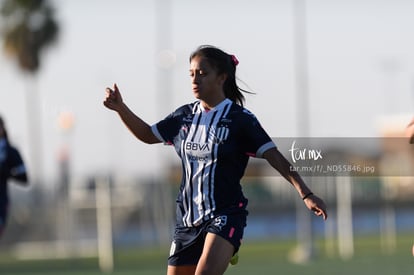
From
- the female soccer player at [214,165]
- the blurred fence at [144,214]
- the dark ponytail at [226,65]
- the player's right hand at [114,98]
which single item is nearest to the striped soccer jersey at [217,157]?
the female soccer player at [214,165]

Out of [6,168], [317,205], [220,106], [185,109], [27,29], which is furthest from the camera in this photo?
[27,29]

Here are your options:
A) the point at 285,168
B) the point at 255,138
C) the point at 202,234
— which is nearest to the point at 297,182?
the point at 285,168

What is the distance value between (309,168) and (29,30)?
4168cm

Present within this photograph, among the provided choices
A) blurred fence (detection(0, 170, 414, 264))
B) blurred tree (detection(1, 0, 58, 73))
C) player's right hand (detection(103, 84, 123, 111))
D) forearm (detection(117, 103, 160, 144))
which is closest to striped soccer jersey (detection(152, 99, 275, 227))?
forearm (detection(117, 103, 160, 144))

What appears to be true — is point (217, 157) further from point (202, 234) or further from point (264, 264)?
point (264, 264)

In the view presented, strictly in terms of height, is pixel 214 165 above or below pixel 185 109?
below

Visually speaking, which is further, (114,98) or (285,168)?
(114,98)

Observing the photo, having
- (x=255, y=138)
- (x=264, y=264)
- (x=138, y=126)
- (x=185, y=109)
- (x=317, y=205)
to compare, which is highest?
(x=185, y=109)

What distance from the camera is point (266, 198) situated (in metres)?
35.0

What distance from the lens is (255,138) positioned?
8625 mm

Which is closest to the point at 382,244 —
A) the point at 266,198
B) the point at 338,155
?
the point at 266,198

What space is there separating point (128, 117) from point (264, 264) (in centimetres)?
1442

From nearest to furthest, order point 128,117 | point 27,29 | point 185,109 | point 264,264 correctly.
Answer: point 185,109 → point 128,117 → point 264,264 → point 27,29

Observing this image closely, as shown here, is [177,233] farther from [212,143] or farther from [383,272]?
[383,272]
